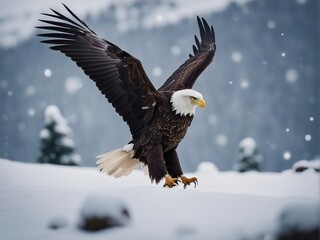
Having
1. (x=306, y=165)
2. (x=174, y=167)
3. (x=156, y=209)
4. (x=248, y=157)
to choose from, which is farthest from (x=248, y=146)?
(x=156, y=209)

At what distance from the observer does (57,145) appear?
515 centimetres

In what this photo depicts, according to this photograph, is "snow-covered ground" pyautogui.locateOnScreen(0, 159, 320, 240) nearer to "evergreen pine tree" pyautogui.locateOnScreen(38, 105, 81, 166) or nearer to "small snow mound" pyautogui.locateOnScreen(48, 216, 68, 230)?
"small snow mound" pyautogui.locateOnScreen(48, 216, 68, 230)

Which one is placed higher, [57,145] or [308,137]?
[57,145]

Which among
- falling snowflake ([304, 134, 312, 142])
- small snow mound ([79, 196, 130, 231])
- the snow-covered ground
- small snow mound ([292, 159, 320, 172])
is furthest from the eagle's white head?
small snow mound ([292, 159, 320, 172])

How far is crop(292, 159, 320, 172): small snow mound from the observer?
121 inches

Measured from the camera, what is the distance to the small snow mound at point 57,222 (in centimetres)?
216

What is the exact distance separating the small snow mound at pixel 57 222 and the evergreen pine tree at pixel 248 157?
2922 millimetres

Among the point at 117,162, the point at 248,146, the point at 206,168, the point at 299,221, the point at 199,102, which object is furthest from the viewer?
the point at 248,146

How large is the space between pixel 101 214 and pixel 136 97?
736 millimetres

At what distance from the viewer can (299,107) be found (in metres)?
3.24

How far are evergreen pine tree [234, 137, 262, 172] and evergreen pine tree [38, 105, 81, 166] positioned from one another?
160 cm

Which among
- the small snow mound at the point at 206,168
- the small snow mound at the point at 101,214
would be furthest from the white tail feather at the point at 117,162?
the small snow mound at the point at 206,168

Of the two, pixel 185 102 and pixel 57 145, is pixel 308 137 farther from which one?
pixel 57 145

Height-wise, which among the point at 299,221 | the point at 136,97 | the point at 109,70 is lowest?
the point at 299,221
